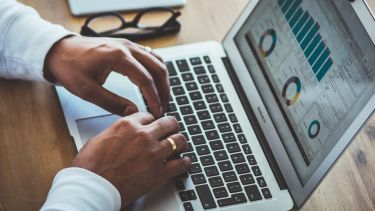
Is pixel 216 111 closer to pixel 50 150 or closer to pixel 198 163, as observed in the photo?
pixel 198 163

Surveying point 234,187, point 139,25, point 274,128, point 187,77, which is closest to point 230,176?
point 234,187

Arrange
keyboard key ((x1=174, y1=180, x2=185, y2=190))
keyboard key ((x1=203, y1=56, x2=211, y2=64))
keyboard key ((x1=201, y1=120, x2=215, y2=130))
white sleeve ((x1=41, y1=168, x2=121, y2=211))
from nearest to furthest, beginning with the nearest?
white sleeve ((x1=41, y1=168, x2=121, y2=211)) < keyboard key ((x1=174, y1=180, x2=185, y2=190)) < keyboard key ((x1=201, y1=120, x2=215, y2=130)) < keyboard key ((x1=203, y1=56, x2=211, y2=64))

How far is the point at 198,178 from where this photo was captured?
0.93m

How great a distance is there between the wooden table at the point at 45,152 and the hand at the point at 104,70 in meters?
Result: 0.06

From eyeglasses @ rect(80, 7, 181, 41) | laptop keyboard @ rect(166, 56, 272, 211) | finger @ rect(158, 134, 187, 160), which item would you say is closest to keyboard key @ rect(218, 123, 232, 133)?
laptop keyboard @ rect(166, 56, 272, 211)

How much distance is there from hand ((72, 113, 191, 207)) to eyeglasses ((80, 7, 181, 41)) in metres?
0.23

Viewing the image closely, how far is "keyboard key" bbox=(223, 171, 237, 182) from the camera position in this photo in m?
0.94

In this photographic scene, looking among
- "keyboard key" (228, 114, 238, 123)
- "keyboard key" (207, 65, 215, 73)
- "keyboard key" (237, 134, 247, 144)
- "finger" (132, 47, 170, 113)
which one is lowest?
"keyboard key" (237, 134, 247, 144)

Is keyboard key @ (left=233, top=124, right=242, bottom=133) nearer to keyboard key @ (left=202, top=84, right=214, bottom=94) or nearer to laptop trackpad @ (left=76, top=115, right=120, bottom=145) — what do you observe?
keyboard key @ (left=202, top=84, right=214, bottom=94)

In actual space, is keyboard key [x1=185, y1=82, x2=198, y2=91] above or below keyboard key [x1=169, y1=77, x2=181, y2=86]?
above

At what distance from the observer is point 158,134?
917mm

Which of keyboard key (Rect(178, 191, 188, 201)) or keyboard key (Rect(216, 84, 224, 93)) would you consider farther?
keyboard key (Rect(216, 84, 224, 93))

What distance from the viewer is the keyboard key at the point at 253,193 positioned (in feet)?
3.03

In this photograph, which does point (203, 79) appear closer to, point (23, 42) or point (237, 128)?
point (237, 128)
